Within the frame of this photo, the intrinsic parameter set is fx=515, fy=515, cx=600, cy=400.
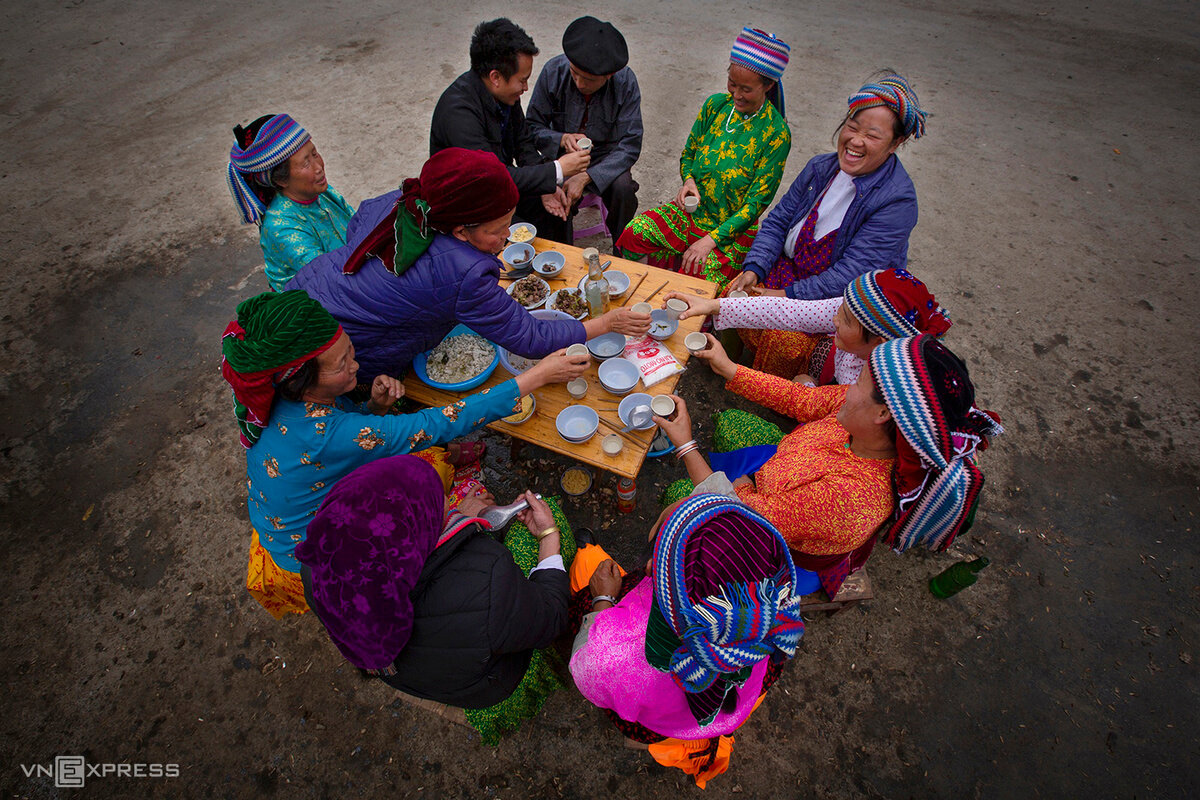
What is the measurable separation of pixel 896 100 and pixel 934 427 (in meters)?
2.43

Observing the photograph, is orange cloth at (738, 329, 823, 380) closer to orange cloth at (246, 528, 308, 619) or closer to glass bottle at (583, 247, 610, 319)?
glass bottle at (583, 247, 610, 319)

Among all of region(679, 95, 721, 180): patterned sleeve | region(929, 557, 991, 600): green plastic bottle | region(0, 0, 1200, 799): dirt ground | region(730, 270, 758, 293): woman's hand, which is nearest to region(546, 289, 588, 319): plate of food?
region(0, 0, 1200, 799): dirt ground

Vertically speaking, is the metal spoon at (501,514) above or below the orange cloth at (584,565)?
above

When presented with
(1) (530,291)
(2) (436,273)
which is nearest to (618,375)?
(1) (530,291)

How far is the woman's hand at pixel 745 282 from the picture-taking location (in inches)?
165

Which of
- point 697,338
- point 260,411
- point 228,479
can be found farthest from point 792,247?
point 228,479

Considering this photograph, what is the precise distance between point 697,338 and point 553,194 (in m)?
2.22

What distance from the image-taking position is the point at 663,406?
116 inches

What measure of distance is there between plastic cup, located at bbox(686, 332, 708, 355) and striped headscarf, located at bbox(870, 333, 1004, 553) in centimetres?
122

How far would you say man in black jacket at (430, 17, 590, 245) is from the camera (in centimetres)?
389

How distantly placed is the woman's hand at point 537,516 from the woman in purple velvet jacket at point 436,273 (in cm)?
85

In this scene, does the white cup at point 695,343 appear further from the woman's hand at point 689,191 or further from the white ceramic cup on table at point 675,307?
the woman's hand at point 689,191

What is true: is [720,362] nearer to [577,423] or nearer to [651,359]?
[651,359]

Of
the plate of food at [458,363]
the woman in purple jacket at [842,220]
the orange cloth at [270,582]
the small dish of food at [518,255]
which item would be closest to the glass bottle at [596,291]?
the small dish of food at [518,255]
